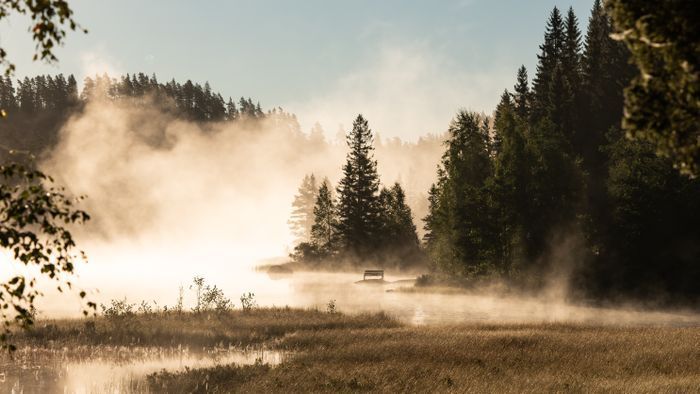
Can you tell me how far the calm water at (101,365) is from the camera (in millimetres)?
16750

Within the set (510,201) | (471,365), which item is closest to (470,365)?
(471,365)

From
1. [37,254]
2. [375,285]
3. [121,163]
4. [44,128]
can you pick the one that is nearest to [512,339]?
[37,254]

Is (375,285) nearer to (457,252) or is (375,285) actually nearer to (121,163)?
(457,252)

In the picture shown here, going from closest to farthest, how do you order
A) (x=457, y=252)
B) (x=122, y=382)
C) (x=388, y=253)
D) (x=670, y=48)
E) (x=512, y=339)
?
1. (x=670, y=48)
2. (x=122, y=382)
3. (x=512, y=339)
4. (x=457, y=252)
5. (x=388, y=253)

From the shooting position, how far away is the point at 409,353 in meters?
20.1

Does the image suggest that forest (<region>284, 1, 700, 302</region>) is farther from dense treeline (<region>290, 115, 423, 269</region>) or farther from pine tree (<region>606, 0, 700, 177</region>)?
pine tree (<region>606, 0, 700, 177</region>)

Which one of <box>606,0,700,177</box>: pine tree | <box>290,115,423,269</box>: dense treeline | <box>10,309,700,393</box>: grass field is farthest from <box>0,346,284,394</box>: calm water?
<box>290,115,423,269</box>: dense treeline

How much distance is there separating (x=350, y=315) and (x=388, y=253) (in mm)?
46978

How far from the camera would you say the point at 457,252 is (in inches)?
1906

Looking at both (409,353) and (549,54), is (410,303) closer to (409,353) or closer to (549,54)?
(409,353)

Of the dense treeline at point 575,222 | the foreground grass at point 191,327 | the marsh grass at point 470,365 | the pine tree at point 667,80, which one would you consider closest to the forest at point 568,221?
the dense treeline at point 575,222

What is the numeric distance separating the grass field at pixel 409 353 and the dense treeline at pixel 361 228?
46806 millimetres

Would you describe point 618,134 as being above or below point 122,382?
above

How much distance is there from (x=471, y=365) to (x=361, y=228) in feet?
196
